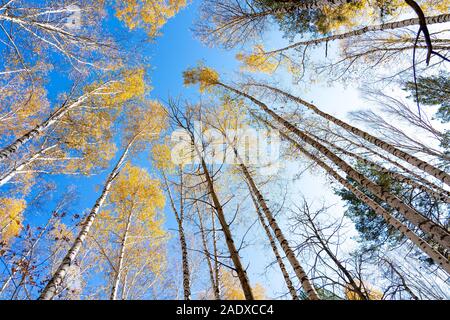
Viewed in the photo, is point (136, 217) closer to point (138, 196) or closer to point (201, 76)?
point (138, 196)

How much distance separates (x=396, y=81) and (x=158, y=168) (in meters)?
7.89

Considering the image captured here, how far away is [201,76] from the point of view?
8500 mm

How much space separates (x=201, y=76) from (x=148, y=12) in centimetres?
258

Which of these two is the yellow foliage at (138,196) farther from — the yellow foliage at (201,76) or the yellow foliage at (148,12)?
the yellow foliage at (148,12)

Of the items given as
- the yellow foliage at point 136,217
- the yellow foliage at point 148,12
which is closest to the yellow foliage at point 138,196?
the yellow foliage at point 136,217

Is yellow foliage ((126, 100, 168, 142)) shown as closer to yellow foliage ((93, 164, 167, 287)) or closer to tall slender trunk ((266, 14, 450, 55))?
yellow foliage ((93, 164, 167, 287))

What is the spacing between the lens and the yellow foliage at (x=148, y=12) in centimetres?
730

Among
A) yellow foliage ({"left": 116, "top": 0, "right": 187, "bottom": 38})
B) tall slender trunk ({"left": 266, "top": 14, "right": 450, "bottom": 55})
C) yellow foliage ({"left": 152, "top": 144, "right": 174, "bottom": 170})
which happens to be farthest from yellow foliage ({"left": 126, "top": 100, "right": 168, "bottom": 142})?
tall slender trunk ({"left": 266, "top": 14, "right": 450, "bottom": 55})

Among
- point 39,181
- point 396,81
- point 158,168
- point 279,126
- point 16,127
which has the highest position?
point 16,127

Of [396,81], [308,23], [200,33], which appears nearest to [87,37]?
[200,33]

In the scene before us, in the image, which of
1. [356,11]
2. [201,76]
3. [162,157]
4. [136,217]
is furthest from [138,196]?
[356,11]
